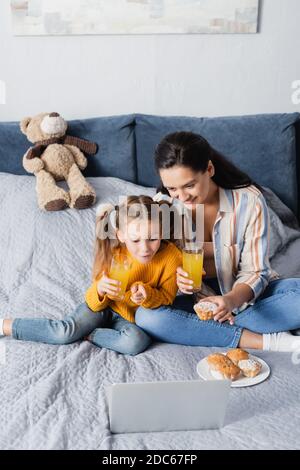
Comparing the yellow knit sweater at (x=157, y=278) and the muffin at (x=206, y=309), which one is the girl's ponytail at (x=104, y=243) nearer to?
the yellow knit sweater at (x=157, y=278)

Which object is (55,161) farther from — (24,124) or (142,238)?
(142,238)

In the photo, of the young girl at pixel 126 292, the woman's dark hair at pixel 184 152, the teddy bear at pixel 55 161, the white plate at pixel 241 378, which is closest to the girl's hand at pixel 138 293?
the young girl at pixel 126 292

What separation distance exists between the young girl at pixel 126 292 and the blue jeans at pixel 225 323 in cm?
4

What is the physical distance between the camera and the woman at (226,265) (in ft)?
5.80

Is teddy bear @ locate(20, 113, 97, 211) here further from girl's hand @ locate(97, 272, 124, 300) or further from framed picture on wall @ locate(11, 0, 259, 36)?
girl's hand @ locate(97, 272, 124, 300)

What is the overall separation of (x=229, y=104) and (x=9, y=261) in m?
1.26

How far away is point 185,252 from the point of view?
5.67ft

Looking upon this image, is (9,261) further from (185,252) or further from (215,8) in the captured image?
(215,8)

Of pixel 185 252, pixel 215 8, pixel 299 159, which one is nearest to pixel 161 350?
pixel 185 252

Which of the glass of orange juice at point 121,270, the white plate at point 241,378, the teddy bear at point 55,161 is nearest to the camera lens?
the white plate at point 241,378

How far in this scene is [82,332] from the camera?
1.84 m

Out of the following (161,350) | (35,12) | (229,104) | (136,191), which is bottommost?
(161,350)

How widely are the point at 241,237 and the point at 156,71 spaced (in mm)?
1126

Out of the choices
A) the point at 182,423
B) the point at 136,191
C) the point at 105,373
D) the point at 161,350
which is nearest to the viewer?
the point at 182,423
